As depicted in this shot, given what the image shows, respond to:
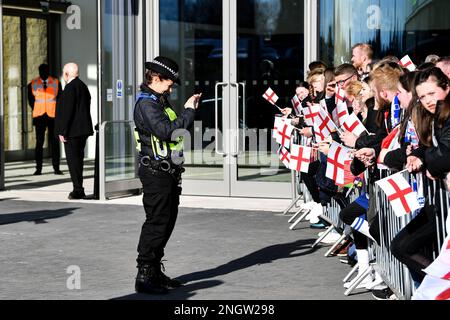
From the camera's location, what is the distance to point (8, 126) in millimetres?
20047

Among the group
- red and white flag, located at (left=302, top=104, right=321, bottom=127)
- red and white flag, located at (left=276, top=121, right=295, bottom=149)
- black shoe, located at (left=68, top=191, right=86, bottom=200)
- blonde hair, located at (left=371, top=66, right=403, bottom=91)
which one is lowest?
black shoe, located at (left=68, top=191, right=86, bottom=200)

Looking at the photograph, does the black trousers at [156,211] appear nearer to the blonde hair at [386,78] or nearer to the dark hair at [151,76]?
the dark hair at [151,76]

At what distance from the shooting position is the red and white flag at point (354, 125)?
318 inches

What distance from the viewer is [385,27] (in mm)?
13656

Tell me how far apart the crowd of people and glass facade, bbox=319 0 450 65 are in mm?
2235

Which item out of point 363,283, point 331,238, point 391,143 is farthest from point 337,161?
point 331,238

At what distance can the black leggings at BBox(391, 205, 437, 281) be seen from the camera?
617 centimetres

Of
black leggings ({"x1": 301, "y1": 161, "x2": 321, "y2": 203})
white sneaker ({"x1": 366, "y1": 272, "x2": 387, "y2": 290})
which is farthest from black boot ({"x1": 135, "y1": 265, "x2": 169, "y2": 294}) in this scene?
black leggings ({"x1": 301, "y1": 161, "x2": 321, "y2": 203})

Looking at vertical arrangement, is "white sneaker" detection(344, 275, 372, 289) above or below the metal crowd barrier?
below

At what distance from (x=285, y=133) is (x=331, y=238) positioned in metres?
1.55

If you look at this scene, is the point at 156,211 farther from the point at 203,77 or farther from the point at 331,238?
the point at 203,77

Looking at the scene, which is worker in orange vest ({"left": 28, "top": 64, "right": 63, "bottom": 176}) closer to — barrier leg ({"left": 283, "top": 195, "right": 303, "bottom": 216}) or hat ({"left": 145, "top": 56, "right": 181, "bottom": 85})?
barrier leg ({"left": 283, "top": 195, "right": 303, "bottom": 216})
